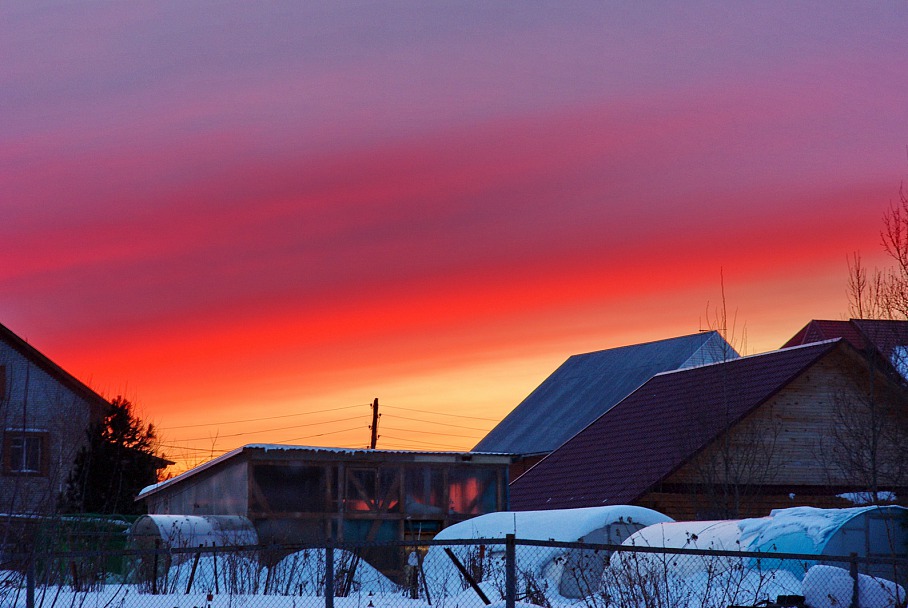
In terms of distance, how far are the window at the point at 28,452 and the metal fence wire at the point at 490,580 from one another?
18.5 metres

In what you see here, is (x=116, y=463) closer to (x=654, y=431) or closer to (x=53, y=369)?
(x=53, y=369)

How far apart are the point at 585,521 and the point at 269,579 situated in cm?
673

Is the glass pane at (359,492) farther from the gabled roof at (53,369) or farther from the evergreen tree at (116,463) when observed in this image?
the gabled roof at (53,369)

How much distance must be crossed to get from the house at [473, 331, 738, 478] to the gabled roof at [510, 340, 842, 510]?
14.4 metres

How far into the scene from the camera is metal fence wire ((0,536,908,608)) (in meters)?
14.7

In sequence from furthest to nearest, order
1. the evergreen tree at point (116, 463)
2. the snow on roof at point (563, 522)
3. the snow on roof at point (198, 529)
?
the evergreen tree at point (116, 463) → the snow on roof at point (198, 529) → the snow on roof at point (563, 522)

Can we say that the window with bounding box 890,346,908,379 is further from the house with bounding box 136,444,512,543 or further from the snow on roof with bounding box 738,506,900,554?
the snow on roof with bounding box 738,506,900,554

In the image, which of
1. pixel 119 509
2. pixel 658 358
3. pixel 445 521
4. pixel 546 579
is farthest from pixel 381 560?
pixel 658 358

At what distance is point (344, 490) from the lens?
31156 mm

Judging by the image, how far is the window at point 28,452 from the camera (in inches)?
1780

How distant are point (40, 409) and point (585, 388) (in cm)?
2497

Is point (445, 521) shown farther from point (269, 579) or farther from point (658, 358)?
point (658, 358)

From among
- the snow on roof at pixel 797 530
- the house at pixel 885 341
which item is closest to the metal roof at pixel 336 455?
the house at pixel 885 341

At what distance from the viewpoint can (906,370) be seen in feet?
107
